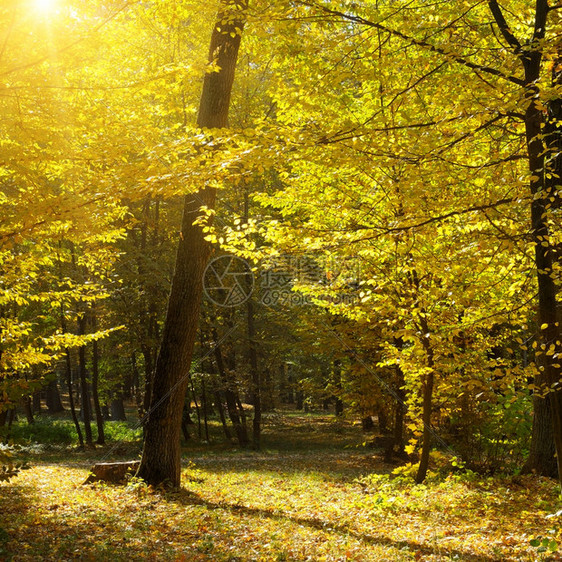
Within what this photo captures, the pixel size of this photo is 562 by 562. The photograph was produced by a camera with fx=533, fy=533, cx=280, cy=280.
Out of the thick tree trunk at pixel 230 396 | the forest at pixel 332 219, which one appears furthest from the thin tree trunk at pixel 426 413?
the thick tree trunk at pixel 230 396

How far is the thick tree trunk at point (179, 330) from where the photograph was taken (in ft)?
26.7

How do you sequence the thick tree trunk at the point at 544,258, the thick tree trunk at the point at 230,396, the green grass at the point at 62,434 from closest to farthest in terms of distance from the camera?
the thick tree trunk at the point at 544,258, the thick tree trunk at the point at 230,396, the green grass at the point at 62,434

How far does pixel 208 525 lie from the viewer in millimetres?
6453

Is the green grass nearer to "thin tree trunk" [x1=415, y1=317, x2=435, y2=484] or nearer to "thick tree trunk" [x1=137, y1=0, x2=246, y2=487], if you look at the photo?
"thick tree trunk" [x1=137, y1=0, x2=246, y2=487]

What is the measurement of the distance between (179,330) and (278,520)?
10.2ft

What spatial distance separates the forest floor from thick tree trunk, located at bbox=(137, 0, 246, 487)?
0.47 metres

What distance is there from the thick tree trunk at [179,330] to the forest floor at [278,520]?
47 centimetres

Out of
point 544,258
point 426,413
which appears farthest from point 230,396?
point 544,258

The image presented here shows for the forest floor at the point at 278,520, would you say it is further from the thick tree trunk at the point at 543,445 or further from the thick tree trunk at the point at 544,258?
the thick tree trunk at the point at 544,258

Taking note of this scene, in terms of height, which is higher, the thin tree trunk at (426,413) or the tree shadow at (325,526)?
the thin tree trunk at (426,413)

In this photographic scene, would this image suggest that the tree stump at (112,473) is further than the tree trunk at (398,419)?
No

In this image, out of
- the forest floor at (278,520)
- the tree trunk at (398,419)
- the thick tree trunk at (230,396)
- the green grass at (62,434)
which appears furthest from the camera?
the green grass at (62,434)

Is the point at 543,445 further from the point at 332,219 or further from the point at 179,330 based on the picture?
the point at 179,330

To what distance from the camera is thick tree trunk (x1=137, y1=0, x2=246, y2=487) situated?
26.7 ft
